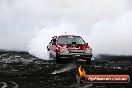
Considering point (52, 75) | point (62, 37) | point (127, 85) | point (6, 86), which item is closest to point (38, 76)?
point (52, 75)

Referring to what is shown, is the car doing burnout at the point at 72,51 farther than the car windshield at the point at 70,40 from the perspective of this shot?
No

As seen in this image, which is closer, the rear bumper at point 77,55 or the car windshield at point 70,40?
the rear bumper at point 77,55

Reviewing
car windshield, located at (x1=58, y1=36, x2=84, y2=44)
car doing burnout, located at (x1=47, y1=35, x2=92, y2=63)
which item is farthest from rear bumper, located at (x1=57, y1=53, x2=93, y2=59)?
car windshield, located at (x1=58, y1=36, x2=84, y2=44)

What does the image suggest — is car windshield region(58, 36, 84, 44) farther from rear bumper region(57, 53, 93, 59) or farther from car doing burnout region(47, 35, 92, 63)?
rear bumper region(57, 53, 93, 59)

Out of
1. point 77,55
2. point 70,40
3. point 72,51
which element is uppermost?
point 70,40

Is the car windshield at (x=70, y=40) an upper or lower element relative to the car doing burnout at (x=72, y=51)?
upper

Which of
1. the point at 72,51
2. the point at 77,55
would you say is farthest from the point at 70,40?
the point at 77,55

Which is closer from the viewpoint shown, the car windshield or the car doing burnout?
the car doing burnout

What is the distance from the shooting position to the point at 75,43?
2591 cm

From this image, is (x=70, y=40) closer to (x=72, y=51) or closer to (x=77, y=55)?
(x=72, y=51)

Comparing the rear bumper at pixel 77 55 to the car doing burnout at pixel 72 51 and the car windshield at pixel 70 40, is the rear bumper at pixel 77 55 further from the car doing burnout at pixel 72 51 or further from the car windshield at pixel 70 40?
the car windshield at pixel 70 40

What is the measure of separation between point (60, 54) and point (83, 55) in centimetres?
128

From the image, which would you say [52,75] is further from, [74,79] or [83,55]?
[83,55]

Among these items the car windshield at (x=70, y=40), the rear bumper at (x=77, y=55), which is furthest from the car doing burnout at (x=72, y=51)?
the car windshield at (x=70, y=40)
